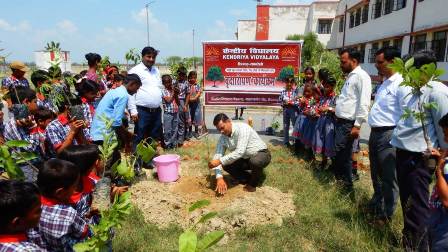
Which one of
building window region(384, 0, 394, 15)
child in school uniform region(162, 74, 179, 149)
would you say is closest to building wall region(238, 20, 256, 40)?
building window region(384, 0, 394, 15)

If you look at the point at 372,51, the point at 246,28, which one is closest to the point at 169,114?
the point at 372,51

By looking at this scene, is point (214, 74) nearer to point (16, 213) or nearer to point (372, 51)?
point (16, 213)

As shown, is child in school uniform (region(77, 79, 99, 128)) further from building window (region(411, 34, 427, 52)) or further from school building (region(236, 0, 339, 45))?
school building (region(236, 0, 339, 45))

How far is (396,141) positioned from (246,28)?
35623 mm

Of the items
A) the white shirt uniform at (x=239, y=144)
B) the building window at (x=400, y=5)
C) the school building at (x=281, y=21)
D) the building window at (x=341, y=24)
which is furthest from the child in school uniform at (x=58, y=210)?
the school building at (x=281, y=21)

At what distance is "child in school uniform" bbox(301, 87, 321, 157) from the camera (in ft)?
17.7

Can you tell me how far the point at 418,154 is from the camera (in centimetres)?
264

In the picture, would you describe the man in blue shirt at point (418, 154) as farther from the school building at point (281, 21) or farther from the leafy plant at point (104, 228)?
the school building at point (281, 21)

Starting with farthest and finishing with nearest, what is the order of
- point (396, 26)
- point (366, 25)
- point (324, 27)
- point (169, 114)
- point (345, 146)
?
point (324, 27)
point (366, 25)
point (396, 26)
point (169, 114)
point (345, 146)

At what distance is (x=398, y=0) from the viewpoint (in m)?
17.6

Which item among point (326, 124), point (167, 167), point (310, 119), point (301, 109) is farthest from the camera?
point (301, 109)

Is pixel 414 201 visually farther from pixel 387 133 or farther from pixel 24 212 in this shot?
pixel 24 212

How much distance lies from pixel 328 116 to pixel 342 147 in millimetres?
895

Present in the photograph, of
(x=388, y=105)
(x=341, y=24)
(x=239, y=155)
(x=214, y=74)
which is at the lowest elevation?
(x=239, y=155)
